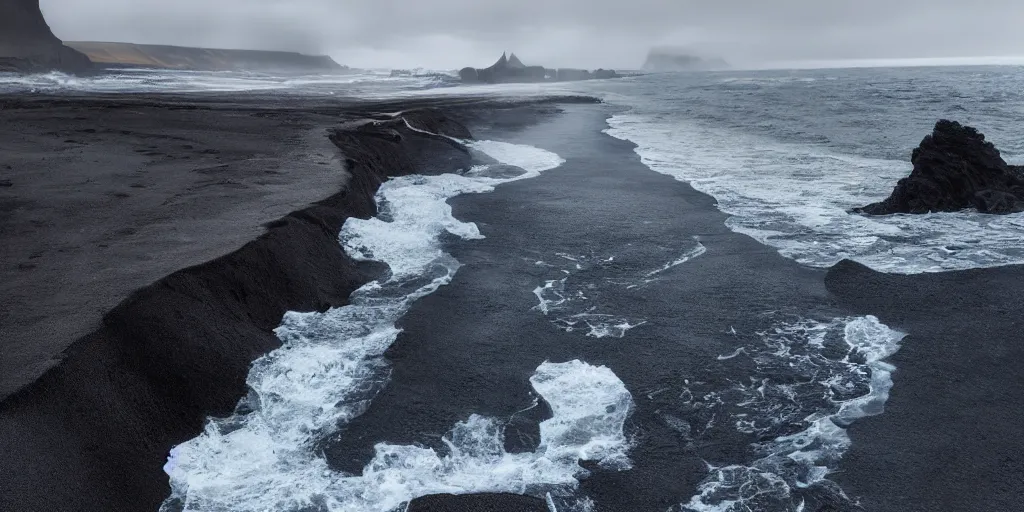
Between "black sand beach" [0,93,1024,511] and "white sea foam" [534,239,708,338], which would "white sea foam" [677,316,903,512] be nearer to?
"black sand beach" [0,93,1024,511]

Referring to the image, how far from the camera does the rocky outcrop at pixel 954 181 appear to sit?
565 inches

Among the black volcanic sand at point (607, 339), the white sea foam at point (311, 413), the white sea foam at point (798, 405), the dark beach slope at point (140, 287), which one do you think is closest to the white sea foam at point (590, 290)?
the black volcanic sand at point (607, 339)

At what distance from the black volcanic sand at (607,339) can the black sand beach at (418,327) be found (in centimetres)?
3

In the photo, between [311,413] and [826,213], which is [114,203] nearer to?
[311,413]

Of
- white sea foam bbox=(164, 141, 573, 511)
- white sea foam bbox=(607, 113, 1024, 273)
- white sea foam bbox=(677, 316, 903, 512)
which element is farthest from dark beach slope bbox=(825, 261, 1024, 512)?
white sea foam bbox=(164, 141, 573, 511)

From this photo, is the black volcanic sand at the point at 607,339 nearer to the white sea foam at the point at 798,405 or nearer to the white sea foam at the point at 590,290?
the white sea foam at the point at 590,290

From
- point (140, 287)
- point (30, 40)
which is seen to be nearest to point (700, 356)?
point (140, 287)

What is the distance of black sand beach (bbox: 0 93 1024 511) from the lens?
17.7 ft

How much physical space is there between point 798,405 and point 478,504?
3.59 metres

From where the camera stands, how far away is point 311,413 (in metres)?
6.61

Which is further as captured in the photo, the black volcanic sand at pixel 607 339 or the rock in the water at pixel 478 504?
the black volcanic sand at pixel 607 339

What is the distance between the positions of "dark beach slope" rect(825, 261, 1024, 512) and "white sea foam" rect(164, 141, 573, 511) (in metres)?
2.49

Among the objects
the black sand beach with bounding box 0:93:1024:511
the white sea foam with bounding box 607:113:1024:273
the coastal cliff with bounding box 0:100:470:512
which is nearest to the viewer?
the coastal cliff with bounding box 0:100:470:512

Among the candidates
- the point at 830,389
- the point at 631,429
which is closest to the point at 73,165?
the point at 631,429
